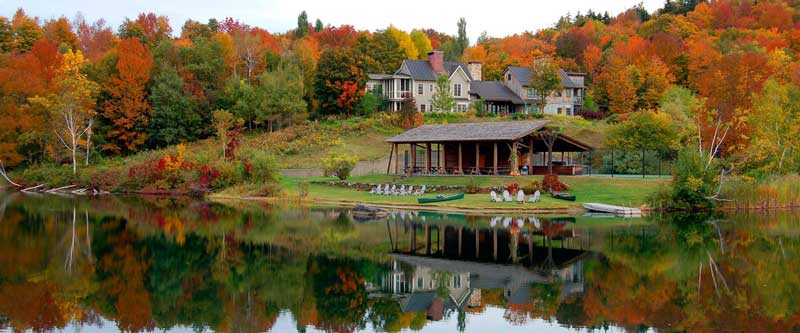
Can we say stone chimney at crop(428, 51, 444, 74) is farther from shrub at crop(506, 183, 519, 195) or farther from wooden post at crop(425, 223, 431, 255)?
wooden post at crop(425, 223, 431, 255)

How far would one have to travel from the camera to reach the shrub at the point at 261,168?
4509cm

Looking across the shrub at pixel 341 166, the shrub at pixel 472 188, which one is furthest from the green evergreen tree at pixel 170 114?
the shrub at pixel 472 188

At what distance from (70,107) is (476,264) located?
150 feet

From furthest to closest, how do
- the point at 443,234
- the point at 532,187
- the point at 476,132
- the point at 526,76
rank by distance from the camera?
the point at 526,76 → the point at 476,132 → the point at 532,187 → the point at 443,234

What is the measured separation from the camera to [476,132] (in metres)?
44.1

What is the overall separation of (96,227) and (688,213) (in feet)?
82.2

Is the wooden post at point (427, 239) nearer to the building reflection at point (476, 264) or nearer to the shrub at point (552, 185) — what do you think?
the building reflection at point (476, 264)

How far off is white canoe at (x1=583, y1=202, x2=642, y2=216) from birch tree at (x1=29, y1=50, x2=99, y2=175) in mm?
38250

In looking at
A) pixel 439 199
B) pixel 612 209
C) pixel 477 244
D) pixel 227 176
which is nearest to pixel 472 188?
pixel 439 199

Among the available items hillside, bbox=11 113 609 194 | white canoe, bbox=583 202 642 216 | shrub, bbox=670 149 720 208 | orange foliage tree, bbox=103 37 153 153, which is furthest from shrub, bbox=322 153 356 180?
orange foliage tree, bbox=103 37 153 153

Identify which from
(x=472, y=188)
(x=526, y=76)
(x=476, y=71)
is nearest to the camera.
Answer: (x=472, y=188)

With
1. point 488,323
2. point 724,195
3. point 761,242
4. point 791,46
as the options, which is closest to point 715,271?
point 761,242

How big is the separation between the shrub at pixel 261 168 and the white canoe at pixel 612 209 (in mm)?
19687

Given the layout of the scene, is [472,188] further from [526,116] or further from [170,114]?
[170,114]
